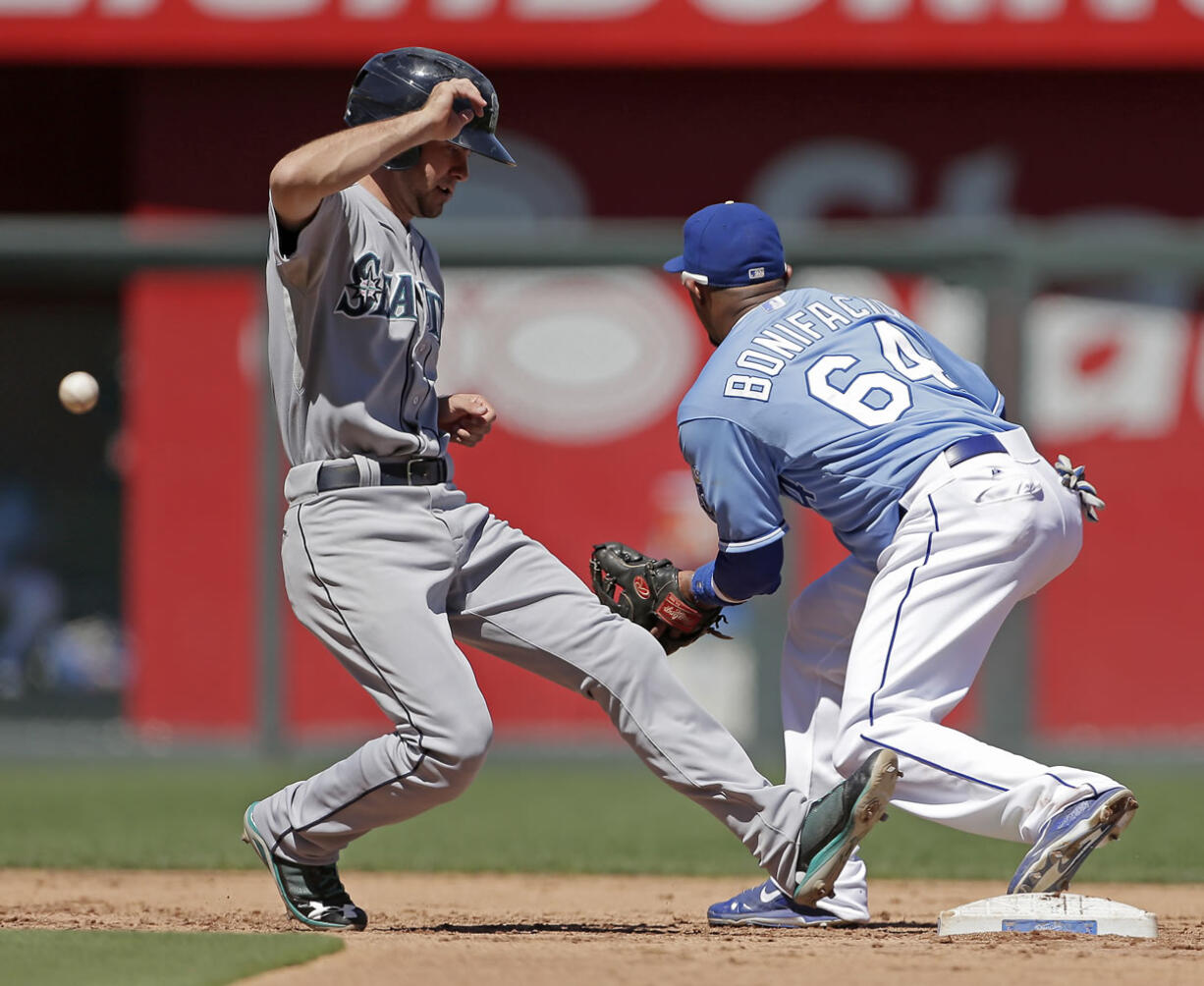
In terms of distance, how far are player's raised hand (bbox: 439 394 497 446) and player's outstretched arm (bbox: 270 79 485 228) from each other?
0.66 m

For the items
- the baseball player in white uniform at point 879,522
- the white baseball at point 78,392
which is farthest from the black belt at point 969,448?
the white baseball at point 78,392

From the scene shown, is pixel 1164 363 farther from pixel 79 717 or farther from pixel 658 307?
pixel 79 717

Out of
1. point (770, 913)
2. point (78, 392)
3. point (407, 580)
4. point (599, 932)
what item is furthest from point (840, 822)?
point (78, 392)

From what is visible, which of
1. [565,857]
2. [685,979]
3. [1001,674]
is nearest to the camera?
[685,979]

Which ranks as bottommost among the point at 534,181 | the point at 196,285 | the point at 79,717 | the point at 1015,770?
the point at 79,717

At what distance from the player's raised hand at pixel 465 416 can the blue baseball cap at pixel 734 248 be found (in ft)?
1.69

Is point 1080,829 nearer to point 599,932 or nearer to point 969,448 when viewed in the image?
point 969,448

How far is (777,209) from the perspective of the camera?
387 inches

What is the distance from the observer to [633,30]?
30.6 ft

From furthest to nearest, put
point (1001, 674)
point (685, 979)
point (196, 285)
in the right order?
point (196, 285)
point (1001, 674)
point (685, 979)

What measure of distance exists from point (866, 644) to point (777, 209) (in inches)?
250

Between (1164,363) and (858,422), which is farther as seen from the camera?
(1164,363)

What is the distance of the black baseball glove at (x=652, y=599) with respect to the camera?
4.14 m

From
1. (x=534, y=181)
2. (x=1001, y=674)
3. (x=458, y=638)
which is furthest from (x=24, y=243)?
(x=458, y=638)
